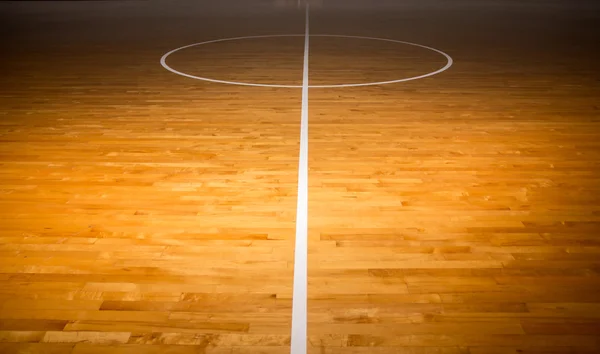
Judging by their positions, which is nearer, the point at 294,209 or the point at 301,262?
the point at 301,262

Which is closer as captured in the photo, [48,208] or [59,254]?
[59,254]

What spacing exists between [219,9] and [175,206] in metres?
10.1

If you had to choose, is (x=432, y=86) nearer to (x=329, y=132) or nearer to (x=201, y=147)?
(x=329, y=132)

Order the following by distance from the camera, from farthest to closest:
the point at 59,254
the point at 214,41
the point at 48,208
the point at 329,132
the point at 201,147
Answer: the point at 214,41 → the point at 329,132 → the point at 201,147 → the point at 48,208 → the point at 59,254

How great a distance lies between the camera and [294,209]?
3016 millimetres

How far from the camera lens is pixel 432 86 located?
220 inches

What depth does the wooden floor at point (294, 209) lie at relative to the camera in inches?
83.0

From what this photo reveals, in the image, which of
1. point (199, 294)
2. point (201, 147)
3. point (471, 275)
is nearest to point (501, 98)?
point (201, 147)

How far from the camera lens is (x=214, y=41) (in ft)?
27.5

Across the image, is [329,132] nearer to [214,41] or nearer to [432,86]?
[432,86]

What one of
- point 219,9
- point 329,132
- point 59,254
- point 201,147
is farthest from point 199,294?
point 219,9

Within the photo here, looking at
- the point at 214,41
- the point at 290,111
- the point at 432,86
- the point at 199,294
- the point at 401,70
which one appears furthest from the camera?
the point at 214,41

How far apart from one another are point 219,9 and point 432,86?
788cm

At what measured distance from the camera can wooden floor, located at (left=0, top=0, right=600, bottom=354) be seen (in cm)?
211
